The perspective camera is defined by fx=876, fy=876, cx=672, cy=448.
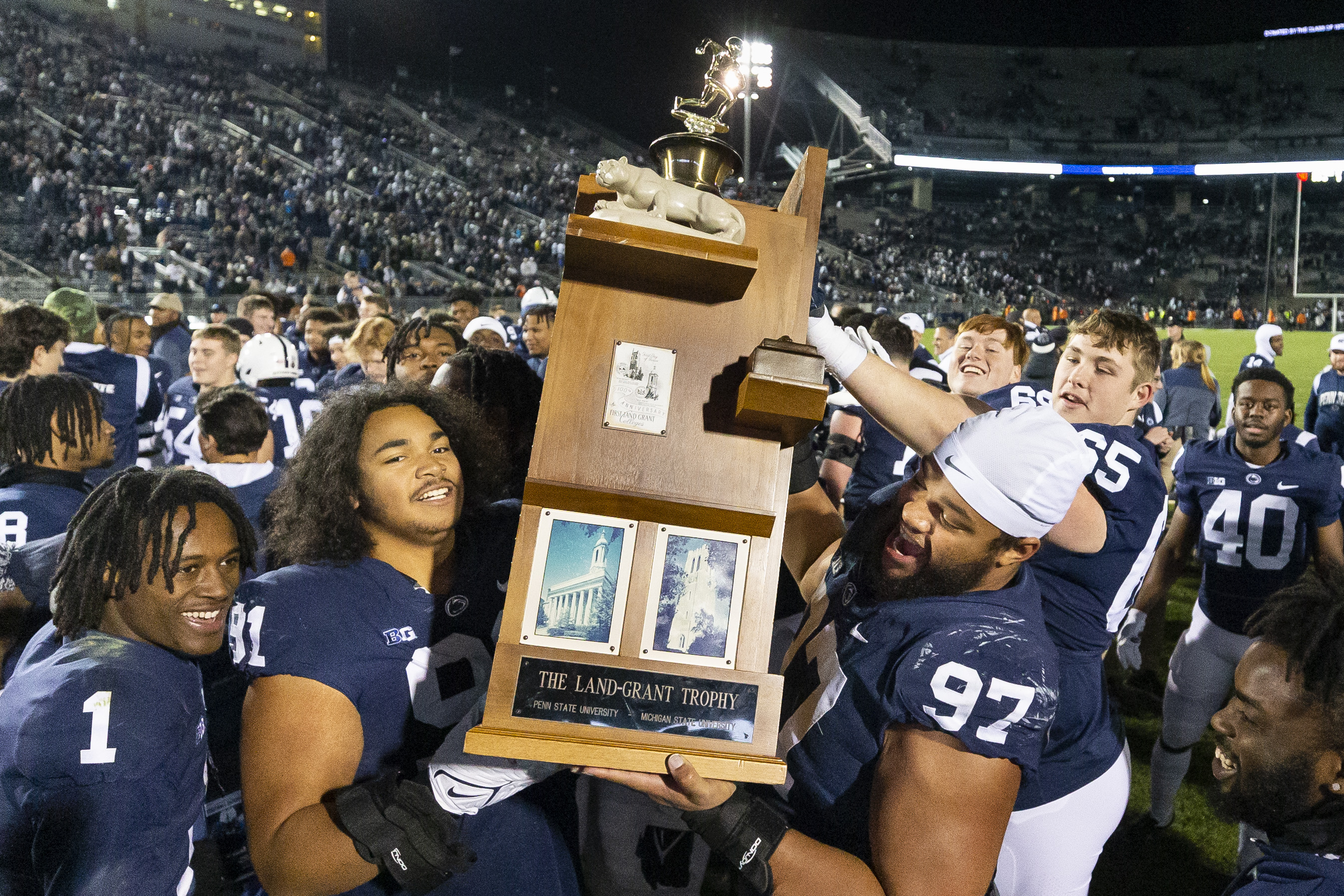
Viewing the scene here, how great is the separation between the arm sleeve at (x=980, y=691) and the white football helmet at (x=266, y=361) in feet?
14.0

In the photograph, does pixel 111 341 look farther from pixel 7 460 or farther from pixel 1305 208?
pixel 1305 208

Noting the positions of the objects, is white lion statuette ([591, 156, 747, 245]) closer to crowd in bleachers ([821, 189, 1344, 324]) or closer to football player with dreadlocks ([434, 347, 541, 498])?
football player with dreadlocks ([434, 347, 541, 498])

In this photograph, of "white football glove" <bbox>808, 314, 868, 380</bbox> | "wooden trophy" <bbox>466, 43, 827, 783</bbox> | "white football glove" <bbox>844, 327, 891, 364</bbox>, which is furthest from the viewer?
"white football glove" <bbox>844, 327, 891, 364</bbox>

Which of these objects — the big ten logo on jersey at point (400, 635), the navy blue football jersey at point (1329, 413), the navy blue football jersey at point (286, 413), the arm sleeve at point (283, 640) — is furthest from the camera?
the navy blue football jersey at point (1329, 413)

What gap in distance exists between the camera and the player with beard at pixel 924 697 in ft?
5.00

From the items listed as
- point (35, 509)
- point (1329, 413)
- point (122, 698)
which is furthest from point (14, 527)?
point (1329, 413)

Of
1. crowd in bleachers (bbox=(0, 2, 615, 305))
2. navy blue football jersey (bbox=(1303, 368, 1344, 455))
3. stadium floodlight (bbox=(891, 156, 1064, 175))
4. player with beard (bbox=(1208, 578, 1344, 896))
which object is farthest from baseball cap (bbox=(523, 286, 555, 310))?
stadium floodlight (bbox=(891, 156, 1064, 175))

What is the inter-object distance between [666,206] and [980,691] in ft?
3.36

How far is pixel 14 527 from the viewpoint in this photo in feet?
9.32

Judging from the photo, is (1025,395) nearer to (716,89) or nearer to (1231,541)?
(1231,541)

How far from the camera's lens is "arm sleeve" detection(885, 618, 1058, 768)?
1.52 m

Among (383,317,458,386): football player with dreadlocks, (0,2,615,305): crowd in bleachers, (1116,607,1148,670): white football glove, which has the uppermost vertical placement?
(0,2,615,305): crowd in bleachers

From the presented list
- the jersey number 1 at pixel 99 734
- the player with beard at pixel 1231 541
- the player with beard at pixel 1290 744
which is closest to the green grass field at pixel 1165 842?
the player with beard at pixel 1231 541

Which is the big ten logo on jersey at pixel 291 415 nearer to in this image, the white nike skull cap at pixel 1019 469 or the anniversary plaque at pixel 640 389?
the anniversary plaque at pixel 640 389
